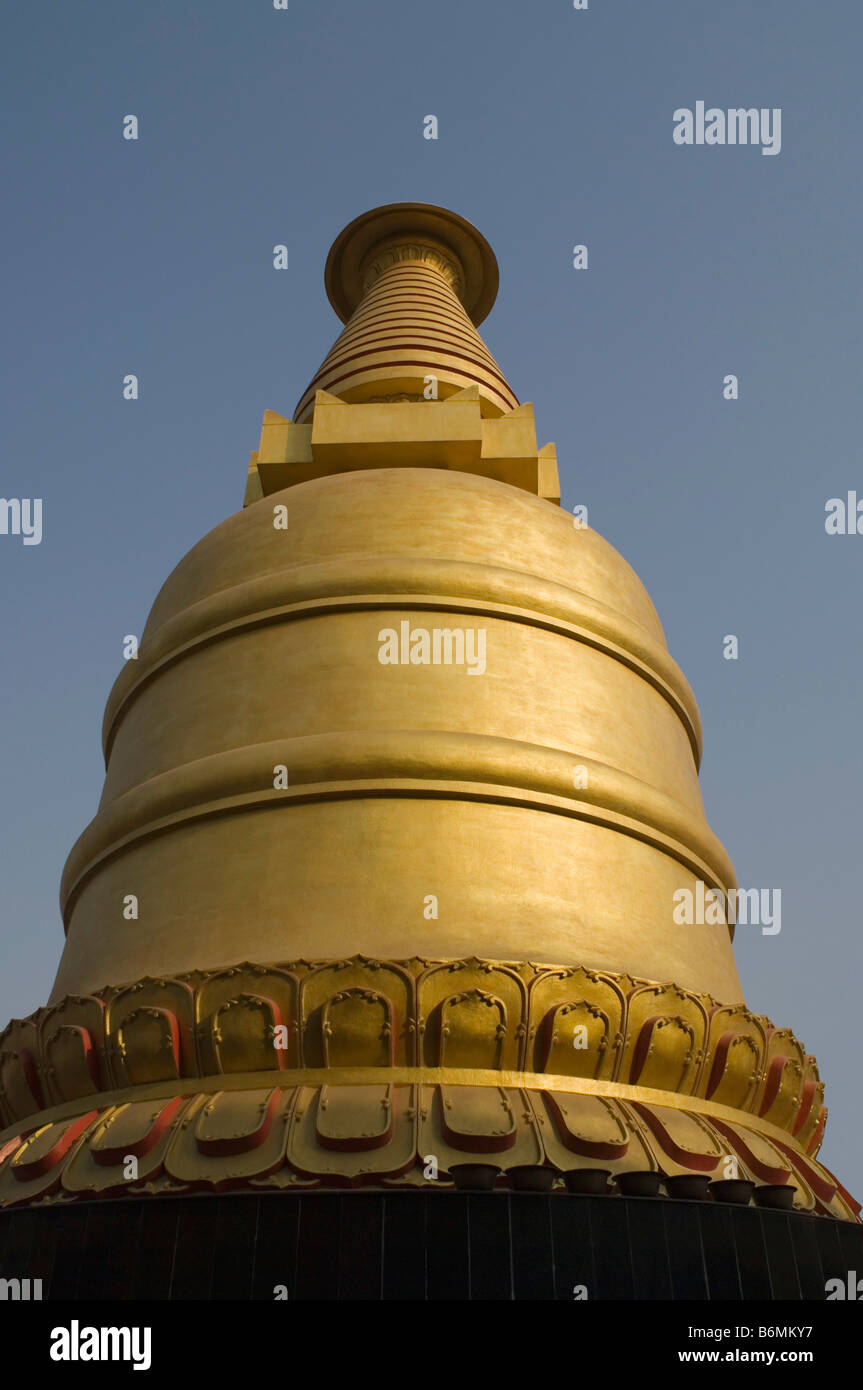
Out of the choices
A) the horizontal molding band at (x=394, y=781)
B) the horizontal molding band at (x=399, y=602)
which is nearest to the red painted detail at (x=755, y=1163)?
the horizontal molding band at (x=394, y=781)

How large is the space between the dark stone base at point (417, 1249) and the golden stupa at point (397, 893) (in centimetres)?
29

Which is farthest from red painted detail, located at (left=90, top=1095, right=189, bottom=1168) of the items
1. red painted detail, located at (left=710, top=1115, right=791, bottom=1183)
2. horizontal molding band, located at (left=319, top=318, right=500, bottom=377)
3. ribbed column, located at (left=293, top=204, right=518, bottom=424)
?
horizontal molding band, located at (left=319, top=318, right=500, bottom=377)

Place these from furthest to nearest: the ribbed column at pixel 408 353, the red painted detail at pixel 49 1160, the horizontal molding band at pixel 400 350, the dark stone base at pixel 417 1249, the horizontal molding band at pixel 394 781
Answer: the horizontal molding band at pixel 400 350, the ribbed column at pixel 408 353, the horizontal molding band at pixel 394 781, the red painted detail at pixel 49 1160, the dark stone base at pixel 417 1249

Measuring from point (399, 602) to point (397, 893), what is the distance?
7.50 feet

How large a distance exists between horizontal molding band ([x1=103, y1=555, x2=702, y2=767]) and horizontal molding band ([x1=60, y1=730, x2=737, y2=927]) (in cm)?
121

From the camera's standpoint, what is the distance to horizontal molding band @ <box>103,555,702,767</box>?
823 cm

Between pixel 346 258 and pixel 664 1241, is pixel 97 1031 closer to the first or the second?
pixel 664 1241

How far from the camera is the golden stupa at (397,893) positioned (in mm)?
5711

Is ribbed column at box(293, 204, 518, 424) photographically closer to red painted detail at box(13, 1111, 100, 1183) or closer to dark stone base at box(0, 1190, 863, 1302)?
red painted detail at box(13, 1111, 100, 1183)

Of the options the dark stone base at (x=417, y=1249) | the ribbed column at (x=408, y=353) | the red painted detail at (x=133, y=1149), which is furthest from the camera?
the ribbed column at (x=408, y=353)

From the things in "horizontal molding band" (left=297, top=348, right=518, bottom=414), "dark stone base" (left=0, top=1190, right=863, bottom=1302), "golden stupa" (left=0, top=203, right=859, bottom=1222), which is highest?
"horizontal molding band" (left=297, top=348, right=518, bottom=414)

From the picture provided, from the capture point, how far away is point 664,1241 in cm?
480

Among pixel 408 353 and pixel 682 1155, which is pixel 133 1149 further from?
pixel 408 353

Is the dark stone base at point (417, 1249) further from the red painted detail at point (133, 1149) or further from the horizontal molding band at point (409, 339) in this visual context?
the horizontal molding band at point (409, 339)
